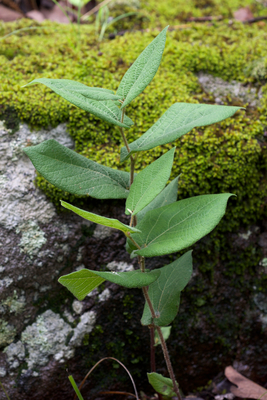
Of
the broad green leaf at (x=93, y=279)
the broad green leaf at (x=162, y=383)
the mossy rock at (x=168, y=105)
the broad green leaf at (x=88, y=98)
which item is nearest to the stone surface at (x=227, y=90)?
the mossy rock at (x=168, y=105)

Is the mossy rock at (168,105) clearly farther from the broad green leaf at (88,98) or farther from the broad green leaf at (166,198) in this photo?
the broad green leaf at (88,98)

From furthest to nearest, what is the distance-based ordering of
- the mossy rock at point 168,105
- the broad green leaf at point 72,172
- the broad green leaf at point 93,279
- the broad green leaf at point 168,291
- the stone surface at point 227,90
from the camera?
the stone surface at point 227,90 < the mossy rock at point 168,105 < the broad green leaf at point 168,291 < the broad green leaf at point 72,172 < the broad green leaf at point 93,279

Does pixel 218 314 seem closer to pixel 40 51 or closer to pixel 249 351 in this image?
pixel 249 351

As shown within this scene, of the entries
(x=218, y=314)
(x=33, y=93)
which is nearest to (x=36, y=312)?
(x=218, y=314)

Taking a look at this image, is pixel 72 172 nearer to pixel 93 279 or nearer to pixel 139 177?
pixel 139 177

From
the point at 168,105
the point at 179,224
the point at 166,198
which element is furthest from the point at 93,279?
the point at 168,105

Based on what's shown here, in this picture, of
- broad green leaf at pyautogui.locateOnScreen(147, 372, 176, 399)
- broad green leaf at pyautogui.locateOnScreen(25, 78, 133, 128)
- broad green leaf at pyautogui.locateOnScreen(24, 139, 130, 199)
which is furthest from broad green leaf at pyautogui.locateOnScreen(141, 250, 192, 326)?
broad green leaf at pyautogui.locateOnScreen(25, 78, 133, 128)

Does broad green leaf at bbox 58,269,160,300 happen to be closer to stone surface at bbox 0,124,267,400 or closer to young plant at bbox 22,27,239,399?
young plant at bbox 22,27,239,399
